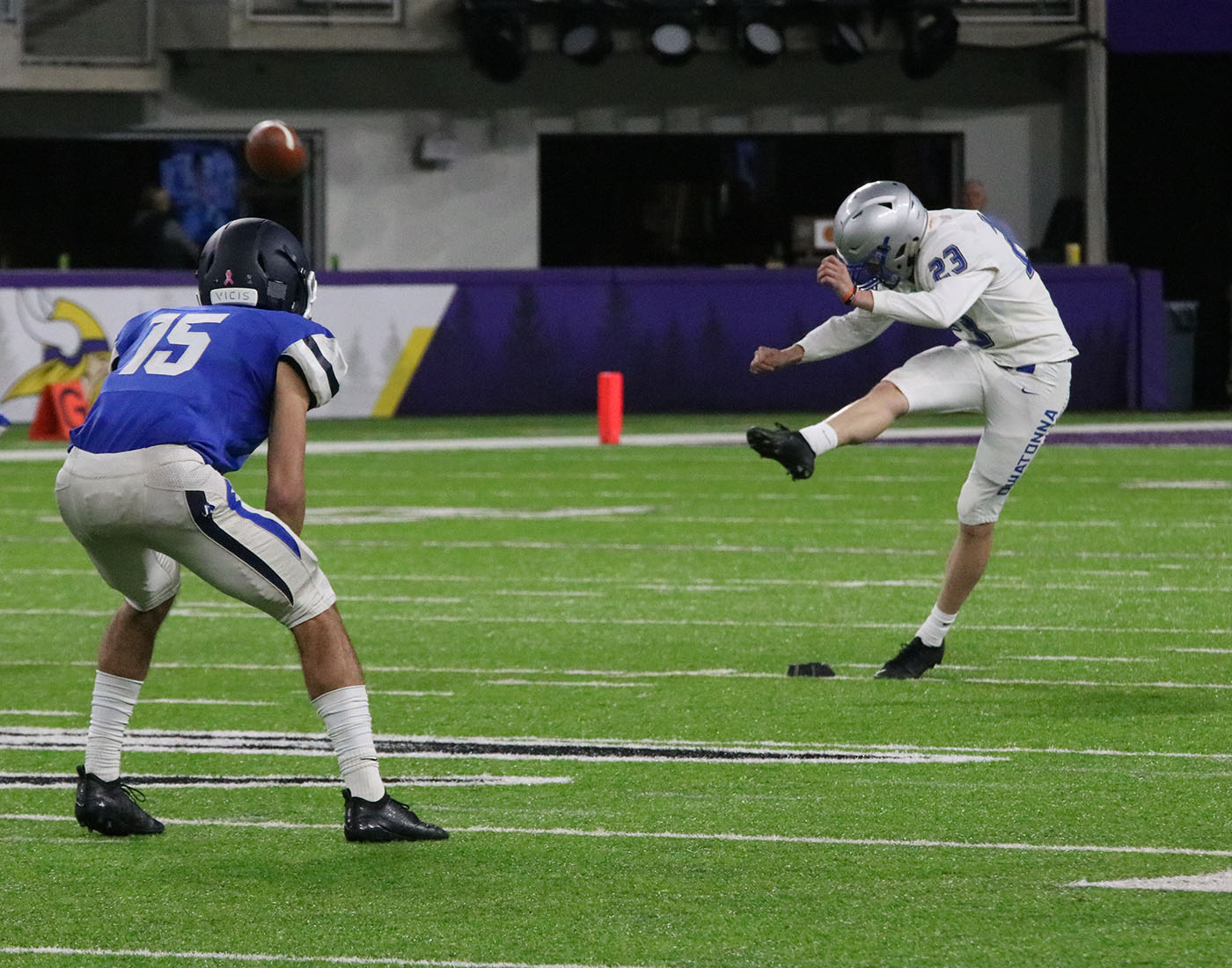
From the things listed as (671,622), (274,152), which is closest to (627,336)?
(274,152)

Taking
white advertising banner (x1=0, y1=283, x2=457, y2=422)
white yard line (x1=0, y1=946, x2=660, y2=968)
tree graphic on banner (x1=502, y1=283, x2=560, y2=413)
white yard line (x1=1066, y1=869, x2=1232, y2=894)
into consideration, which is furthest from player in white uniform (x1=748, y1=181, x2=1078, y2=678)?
tree graphic on banner (x1=502, y1=283, x2=560, y2=413)

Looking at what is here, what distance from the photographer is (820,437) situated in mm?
8227

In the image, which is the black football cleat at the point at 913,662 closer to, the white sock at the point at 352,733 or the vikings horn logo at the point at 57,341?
the white sock at the point at 352,733

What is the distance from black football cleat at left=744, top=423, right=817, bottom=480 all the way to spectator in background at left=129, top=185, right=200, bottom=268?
18.8 m

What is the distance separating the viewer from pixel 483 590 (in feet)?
40.2

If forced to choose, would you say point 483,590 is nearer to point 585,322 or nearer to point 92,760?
point 92,760

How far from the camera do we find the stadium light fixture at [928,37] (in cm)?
2867

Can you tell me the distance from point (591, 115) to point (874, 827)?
24.8 metres

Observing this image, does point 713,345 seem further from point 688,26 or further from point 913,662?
point 913,662

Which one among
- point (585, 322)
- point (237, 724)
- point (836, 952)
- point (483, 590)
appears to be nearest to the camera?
point (836, 952)

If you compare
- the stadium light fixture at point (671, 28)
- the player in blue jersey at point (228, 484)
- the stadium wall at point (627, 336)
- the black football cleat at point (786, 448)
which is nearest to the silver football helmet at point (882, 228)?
the black football cleat at point (786, 448)

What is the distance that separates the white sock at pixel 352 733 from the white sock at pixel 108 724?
0.61 meters

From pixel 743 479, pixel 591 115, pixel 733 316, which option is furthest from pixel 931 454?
pixel 591 115

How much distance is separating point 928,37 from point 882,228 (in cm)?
2075
